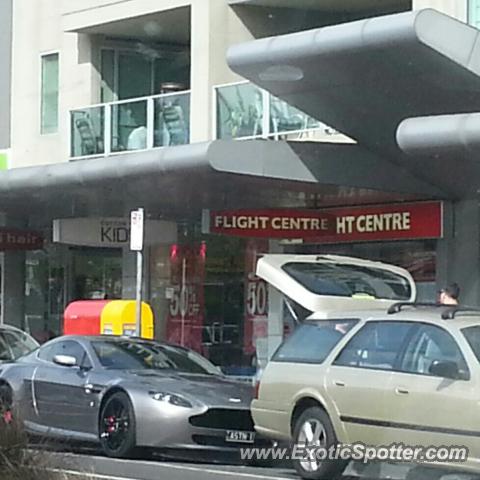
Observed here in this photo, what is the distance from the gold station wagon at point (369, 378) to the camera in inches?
471

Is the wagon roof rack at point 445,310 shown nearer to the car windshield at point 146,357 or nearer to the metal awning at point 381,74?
the metal awning at point 381,74

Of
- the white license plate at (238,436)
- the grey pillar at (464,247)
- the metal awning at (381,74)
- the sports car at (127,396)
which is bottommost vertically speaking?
the white license plate at (238,436)

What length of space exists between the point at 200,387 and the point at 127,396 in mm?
806

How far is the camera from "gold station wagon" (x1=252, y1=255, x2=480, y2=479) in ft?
39.3

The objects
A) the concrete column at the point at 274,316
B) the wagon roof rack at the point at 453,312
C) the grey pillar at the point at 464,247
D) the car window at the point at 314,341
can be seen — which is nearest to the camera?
Result: the wagon roof rack at the point at 453,312

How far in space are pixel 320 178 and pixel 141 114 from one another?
242 inches

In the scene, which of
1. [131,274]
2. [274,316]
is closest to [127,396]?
[274,316]

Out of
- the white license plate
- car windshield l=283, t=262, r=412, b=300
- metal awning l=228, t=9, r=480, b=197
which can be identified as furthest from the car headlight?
metal awning l=228, t=9, r=480, b=197

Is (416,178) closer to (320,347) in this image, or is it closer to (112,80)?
(320,347)

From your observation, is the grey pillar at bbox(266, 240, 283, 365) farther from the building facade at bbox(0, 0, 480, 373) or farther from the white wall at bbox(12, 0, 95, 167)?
the white wall at bbox(12, 0, 95, 167)

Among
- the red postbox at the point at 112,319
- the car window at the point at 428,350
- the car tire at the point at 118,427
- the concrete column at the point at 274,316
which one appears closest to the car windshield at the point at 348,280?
the car window at the point at 428,350

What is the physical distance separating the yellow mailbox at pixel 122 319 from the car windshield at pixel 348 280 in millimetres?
7365

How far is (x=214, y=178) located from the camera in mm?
19906

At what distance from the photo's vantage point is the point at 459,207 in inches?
832
